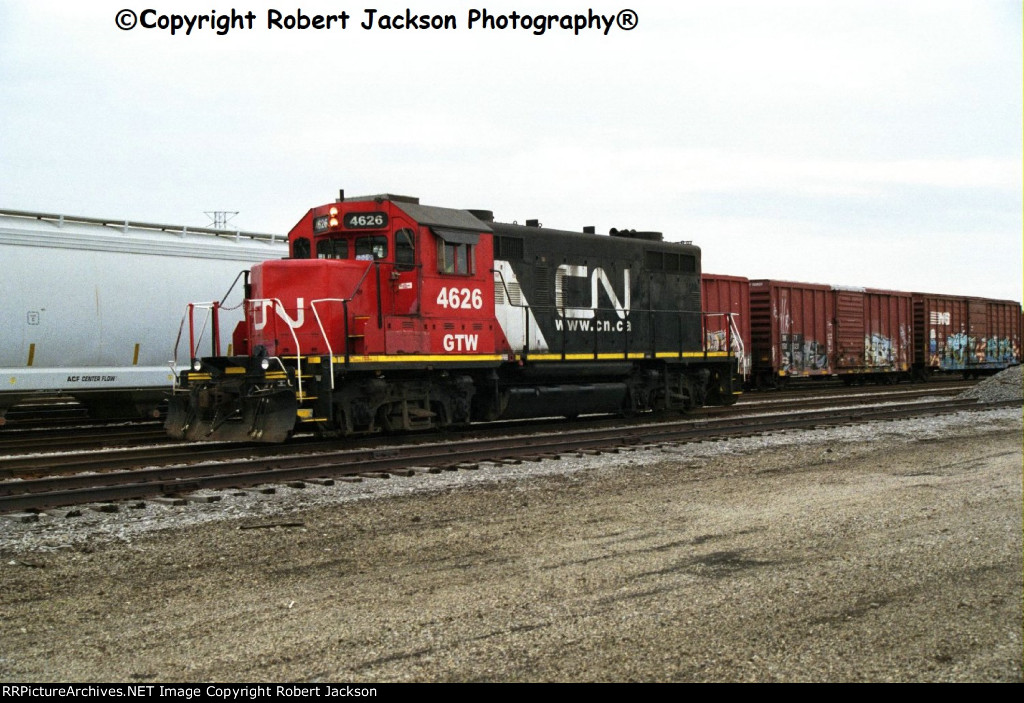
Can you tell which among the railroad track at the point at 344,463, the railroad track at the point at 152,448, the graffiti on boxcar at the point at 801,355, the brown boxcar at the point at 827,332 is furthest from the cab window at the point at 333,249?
the graffiti on boxcar at the point at 801,355

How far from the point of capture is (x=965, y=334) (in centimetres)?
3447

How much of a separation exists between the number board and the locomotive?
2 centimetres

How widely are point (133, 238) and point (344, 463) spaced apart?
28.1ft

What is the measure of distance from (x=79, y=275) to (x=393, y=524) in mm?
10800

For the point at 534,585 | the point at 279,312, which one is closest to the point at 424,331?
the point at 279,312

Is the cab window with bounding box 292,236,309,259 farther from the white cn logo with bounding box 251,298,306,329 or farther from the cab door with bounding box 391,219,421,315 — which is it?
the cab door with bounding box 391,219,421,315

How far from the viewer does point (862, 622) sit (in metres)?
4.64

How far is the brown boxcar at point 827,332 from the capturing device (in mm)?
26344

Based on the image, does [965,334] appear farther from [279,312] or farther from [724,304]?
[279,312]

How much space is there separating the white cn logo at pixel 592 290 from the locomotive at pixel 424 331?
3 centimetres

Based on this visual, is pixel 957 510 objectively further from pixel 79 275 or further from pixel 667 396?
pixel 79 275

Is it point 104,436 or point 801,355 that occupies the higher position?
point 801,355

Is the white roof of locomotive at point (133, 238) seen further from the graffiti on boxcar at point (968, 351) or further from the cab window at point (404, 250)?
the graffiti on boxcar at point (968, 351)
